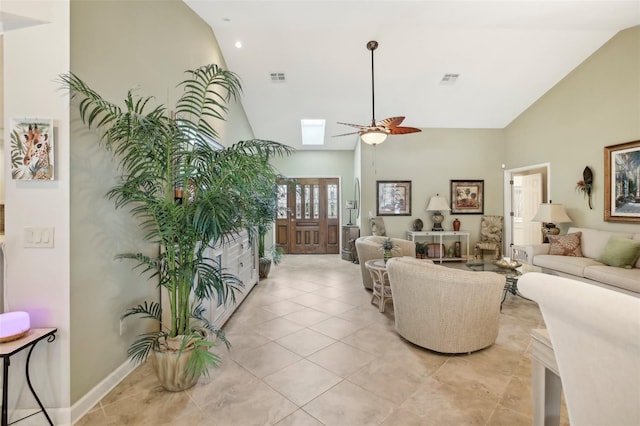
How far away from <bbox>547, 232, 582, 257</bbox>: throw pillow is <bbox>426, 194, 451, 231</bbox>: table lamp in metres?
2.06

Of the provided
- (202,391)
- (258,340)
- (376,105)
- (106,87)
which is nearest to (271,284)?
(258,340)

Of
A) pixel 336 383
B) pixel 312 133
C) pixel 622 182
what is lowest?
pixel 336 383

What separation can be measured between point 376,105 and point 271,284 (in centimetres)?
A: 405

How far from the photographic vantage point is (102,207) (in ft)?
6.79

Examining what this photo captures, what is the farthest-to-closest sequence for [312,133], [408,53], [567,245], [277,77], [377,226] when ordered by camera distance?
[312,133]
[377,226]
[277,77]
[408,53]
[567,245]

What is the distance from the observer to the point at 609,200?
4.23m

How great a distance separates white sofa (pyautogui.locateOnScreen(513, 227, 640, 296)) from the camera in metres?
3.28

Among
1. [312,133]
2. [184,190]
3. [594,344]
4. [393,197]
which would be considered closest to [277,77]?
[312,133]

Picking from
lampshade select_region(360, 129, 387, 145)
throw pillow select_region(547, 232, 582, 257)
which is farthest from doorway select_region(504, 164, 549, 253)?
lampshade select_region(360, 129, 387, 145)

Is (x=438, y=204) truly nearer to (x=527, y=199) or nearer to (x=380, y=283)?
(x=527, y=199)

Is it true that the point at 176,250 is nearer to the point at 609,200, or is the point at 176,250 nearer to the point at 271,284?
the point at 271,284

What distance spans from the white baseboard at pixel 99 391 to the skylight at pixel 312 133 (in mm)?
A: 5979

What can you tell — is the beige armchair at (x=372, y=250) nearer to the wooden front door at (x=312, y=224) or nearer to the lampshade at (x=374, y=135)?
the lampshade at (x=374, y=135)

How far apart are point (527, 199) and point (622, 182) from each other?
2.32 meters
